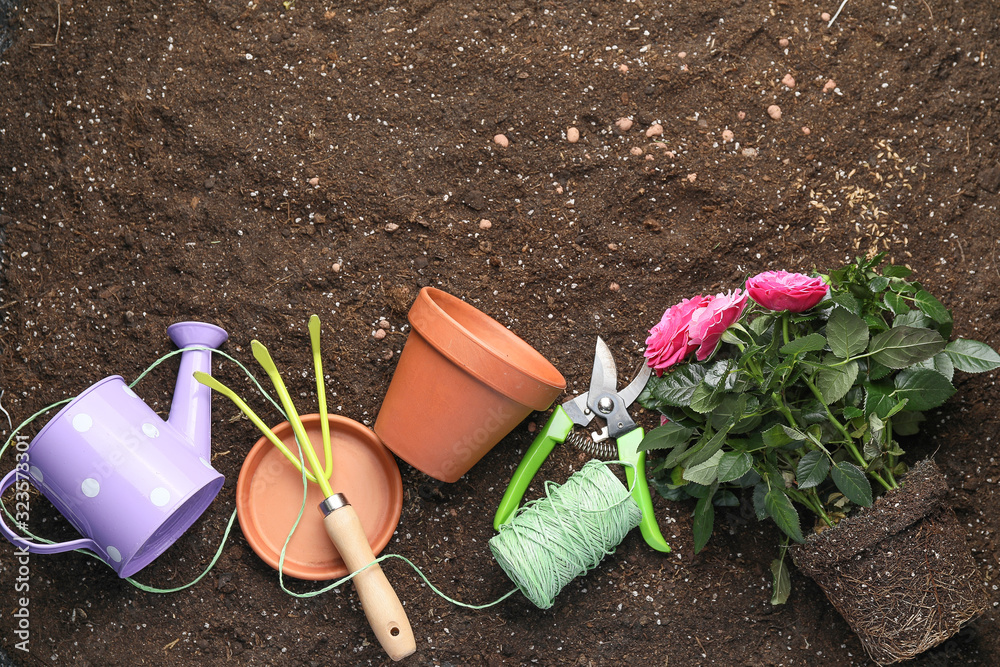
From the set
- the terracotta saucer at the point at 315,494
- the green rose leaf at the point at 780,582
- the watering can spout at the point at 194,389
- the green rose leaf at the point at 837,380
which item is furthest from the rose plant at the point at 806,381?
the watering can spout at the point at 194,389

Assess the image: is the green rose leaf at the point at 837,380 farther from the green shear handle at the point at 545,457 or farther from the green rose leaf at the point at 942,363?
the green shear handle at the point at 545,457

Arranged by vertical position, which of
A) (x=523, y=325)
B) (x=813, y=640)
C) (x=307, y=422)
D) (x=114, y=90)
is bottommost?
(x=813, y=640)

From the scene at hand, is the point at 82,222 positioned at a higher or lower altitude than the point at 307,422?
higher

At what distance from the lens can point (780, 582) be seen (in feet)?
3.56

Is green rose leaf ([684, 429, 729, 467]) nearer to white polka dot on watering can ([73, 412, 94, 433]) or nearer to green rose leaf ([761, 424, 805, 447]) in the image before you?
green rose leaf ([761, 424, 805, 447])

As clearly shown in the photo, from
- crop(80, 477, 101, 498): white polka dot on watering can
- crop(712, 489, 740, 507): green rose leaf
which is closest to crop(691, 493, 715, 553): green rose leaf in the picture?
crop(712, 489, 740, 507): green rose leaf

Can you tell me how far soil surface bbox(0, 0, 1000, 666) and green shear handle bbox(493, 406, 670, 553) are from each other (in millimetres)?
37

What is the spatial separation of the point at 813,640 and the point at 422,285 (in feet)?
2.97

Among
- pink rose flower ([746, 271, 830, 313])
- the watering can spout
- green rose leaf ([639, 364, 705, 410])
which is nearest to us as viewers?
pink rose flower ([746, 271, 830, 313])

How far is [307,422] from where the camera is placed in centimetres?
116

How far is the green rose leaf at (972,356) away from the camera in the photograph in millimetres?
940

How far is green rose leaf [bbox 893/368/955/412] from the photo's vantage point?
911 millimetres

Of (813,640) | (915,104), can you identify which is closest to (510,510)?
(813,640)

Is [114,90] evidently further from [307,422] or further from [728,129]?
[728,129]
